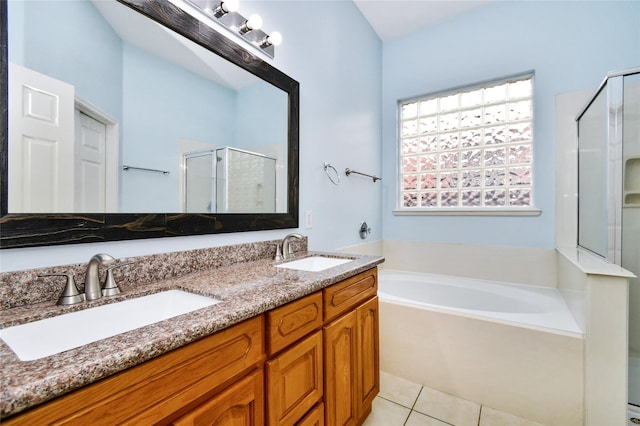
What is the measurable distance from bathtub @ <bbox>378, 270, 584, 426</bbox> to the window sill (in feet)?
2.13

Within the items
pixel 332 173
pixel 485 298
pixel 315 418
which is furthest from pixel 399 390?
pixel 332 173

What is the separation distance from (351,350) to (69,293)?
3.44ft

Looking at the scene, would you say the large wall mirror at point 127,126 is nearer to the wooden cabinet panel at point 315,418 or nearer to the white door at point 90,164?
the white door at point 90,164

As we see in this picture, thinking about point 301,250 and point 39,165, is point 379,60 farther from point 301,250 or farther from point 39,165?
point 39,165

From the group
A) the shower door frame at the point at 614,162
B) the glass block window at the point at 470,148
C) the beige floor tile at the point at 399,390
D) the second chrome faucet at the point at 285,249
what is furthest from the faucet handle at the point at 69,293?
the glass block window at the point at 470,148

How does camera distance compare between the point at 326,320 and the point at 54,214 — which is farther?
the point at 326,320

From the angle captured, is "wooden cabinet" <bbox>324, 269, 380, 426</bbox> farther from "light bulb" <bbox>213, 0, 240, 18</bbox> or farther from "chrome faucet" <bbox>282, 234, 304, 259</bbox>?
"light bulb" <bbox>213, 0, 240, 18</bbox>

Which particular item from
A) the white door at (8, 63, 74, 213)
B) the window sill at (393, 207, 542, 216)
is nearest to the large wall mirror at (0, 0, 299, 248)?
the white door at (8, 63, 74, 213)

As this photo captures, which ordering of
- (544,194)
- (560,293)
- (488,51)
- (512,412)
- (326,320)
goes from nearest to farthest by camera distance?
(326,320)
(512,412)
(560,293)
(544,194)
(488,51)

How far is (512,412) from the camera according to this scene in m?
1.57

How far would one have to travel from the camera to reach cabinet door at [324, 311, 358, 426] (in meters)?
1.13

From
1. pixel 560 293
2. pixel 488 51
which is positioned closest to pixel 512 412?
pixel 560 293

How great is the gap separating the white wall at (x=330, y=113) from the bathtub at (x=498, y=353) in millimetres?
756

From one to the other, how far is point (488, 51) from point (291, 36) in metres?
1.83
